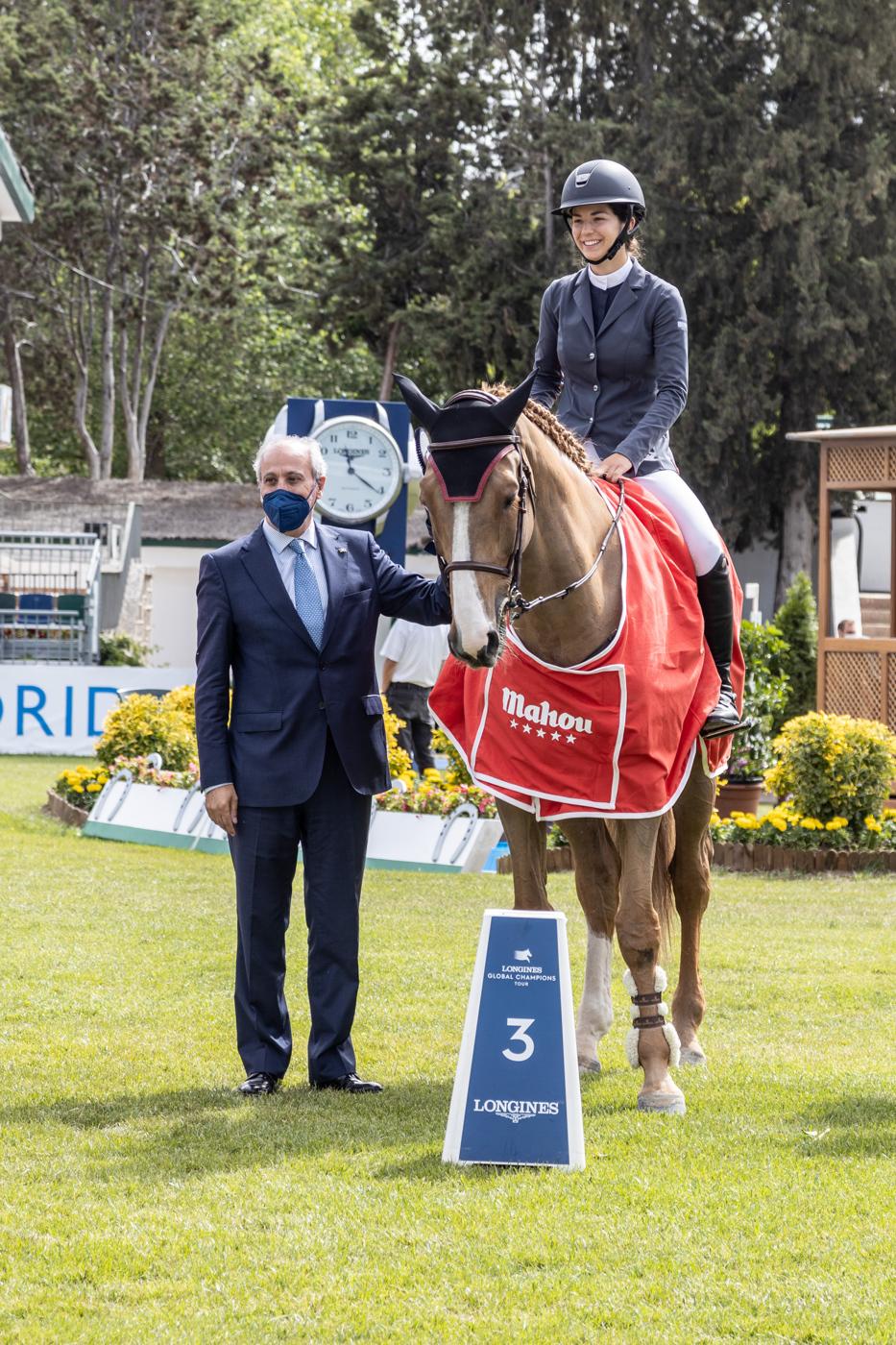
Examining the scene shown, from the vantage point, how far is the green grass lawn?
3537 mm

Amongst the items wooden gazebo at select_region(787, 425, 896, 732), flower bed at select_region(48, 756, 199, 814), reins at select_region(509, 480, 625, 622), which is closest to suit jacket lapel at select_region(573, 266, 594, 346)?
reins at select_region(509, 480, 625, 622)

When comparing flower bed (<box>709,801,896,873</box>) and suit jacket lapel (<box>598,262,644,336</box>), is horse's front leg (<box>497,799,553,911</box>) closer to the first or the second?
suit jacket lapel (<box>598,262,644,336</box>)

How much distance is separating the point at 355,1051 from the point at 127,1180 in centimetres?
183

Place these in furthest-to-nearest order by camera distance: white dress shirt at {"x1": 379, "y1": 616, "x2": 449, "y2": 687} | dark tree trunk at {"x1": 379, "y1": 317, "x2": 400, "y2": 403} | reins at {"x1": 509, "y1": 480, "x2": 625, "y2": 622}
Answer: dark tree trunk at {"x1": 379, "y1": 317, "x2": 400, "y2": 403} → white dress shirt at {"x1": 379, "y1": 616, "x2": 449, "y2": 687} → reins at {"x1": 509, "y1": 480, "x2": 625, "y2": 622}

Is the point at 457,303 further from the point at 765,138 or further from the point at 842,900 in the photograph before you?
the point at 842,900

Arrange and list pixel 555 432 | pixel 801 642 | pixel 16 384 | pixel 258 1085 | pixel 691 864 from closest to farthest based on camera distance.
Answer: pixel 555 432 < pixel 258 1085 < pixel 691 864 < pixel 801 642 < pixel 16 384

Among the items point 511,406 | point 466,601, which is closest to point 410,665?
point 511,406

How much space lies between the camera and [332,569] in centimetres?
567

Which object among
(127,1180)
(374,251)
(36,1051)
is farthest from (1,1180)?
(374,251)

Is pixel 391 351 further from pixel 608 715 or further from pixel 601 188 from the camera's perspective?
pixel 608 715

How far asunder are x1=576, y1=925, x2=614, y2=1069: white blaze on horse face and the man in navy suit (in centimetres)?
93

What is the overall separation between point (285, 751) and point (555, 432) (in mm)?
1406

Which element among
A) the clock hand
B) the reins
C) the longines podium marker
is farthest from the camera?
the clock hand

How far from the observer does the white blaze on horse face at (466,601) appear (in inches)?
172
